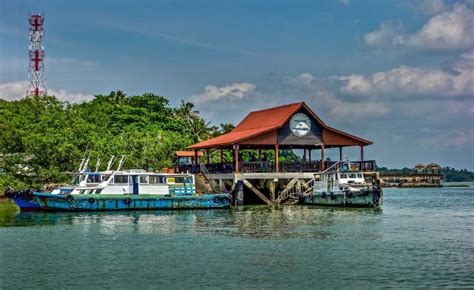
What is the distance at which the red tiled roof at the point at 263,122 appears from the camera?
165 ft

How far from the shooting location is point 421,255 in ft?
81.3

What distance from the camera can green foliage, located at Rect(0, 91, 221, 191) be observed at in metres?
55.8

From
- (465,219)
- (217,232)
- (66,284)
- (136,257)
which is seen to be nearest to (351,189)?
(465,219)

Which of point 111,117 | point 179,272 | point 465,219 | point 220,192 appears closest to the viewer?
point 179,272

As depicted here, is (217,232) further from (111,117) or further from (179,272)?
(111,117)

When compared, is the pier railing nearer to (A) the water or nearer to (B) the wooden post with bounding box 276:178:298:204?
(B) the wooden post with bounding box 276:178:298:204

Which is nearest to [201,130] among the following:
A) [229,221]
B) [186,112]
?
[186,112]

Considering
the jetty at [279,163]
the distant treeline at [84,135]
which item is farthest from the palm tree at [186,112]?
the jetty at [279,163]

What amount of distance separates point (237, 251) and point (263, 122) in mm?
28993

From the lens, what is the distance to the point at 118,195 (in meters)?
44.9

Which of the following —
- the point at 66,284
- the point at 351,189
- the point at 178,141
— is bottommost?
the point at 66,284

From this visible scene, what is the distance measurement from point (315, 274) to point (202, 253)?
5758mm

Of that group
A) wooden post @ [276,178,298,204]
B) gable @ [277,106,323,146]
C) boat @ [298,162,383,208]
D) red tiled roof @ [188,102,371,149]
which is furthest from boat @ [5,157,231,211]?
gable @ [277,106,323,146]

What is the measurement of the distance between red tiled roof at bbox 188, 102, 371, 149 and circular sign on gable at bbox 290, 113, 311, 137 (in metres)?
0.60
